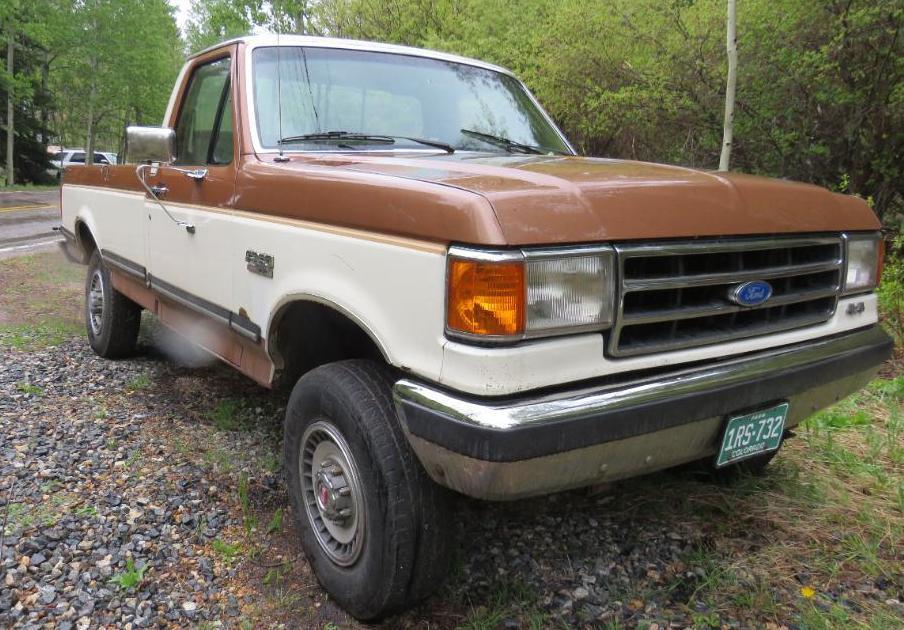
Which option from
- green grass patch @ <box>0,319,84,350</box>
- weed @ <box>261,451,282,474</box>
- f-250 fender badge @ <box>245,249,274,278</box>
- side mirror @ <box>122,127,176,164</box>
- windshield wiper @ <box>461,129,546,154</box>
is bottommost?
weed @ <box>261,451,282,474</box>

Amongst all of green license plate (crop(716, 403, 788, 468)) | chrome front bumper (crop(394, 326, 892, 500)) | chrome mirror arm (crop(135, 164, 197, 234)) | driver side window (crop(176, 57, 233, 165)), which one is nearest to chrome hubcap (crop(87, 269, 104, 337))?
chrome mirror arm (crop(135, 164, 197, 234))

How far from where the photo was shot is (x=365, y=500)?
2.13 metres

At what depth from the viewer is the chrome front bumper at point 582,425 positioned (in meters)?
1.73

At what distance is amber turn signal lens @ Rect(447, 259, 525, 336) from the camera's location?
1734 mm

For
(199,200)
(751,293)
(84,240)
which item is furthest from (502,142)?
(84,240)

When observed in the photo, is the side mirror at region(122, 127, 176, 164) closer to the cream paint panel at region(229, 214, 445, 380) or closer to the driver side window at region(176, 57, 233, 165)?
the driver side window at region(176, 57, 233, 165)

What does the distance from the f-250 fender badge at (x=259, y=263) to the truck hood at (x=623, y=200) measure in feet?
1.53

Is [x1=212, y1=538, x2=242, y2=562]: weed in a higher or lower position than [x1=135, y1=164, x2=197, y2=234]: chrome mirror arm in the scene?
lower

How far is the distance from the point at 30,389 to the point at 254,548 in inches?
90.4

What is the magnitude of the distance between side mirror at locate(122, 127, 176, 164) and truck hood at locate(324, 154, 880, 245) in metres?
1.06

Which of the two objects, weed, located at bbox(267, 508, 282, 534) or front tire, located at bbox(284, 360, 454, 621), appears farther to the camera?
weed, located at bbox(267, 508, 282, 534)

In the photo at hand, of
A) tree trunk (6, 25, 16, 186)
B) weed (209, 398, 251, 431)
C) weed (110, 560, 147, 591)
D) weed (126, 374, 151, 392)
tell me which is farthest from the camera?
tree trunk (6, 25, 16, 186)

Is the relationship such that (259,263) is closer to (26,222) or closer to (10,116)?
(26,222)

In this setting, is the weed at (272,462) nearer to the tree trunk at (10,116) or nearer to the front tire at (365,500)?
the front tire at (365,500)
